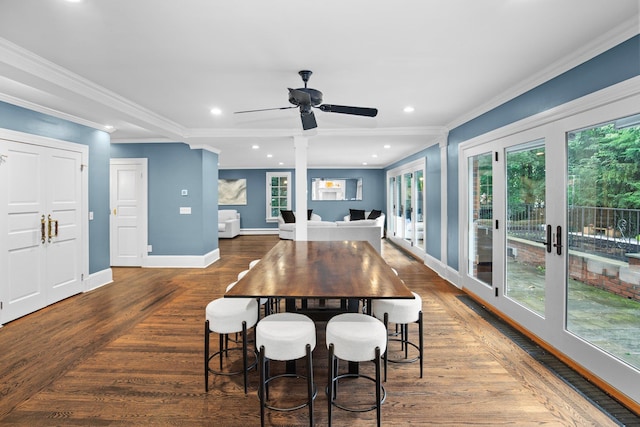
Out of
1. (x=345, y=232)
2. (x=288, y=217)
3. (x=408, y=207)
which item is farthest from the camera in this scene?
(x=288, y=217)

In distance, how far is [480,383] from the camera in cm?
229

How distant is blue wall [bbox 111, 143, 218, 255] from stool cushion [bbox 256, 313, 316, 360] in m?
4.61

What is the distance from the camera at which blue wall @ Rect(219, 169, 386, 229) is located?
37.0 ft

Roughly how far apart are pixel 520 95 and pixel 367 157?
540 cm

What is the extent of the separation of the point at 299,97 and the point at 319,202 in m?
8.85

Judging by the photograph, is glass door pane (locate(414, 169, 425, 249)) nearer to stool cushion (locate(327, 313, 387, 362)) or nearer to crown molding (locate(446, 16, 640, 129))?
crown molding (locate(446, 16, 640, 129))

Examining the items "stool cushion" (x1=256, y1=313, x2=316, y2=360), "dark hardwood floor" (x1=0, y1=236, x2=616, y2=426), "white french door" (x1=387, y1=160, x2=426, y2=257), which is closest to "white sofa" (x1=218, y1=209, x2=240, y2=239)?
"white french door" (x1=387, y1=160, x2=426, y2=257)

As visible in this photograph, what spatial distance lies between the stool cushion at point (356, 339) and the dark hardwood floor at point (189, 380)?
0.43 m

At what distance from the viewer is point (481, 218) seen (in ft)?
13.6

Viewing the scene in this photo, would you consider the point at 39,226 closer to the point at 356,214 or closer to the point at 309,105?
the point at 309,105

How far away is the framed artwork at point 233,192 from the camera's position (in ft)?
37.3

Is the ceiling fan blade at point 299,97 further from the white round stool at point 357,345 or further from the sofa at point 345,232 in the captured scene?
the sofa at point 345,232

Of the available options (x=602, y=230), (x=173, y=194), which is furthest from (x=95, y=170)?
(x=602, y=230)

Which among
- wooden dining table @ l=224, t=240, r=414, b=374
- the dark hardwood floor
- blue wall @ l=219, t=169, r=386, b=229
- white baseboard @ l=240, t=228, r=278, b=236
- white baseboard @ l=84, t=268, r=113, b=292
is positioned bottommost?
the dark hardwood floor
